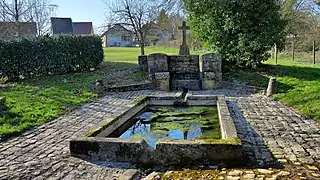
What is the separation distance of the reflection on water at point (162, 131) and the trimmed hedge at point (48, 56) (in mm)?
8083

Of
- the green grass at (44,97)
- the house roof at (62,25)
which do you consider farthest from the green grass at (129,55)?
the house roof at (62,25)

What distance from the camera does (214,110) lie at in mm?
7270

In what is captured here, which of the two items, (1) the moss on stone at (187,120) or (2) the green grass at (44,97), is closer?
(1) the moss on stone at (187,120)

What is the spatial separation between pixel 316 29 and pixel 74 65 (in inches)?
575

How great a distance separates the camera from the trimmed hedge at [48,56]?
40.0 feet

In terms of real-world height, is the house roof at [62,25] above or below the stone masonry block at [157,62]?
above

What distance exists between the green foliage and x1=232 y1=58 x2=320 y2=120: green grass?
869mm

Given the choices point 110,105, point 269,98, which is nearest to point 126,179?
point 110,105

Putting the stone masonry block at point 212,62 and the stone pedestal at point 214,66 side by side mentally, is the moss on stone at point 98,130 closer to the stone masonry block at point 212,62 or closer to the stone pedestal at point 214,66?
the stone pedestal at point 214,66

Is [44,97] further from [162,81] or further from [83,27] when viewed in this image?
[83,27]

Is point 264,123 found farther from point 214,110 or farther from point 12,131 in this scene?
point 12,131

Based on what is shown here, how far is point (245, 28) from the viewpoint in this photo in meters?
12.5

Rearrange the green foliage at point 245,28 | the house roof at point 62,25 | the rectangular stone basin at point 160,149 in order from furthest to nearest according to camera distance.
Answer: the house roof at point 62,25 < the green foliage at point 245,28 < the rectangular stone basin at point 160,149

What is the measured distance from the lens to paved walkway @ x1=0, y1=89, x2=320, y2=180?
3.84 m
